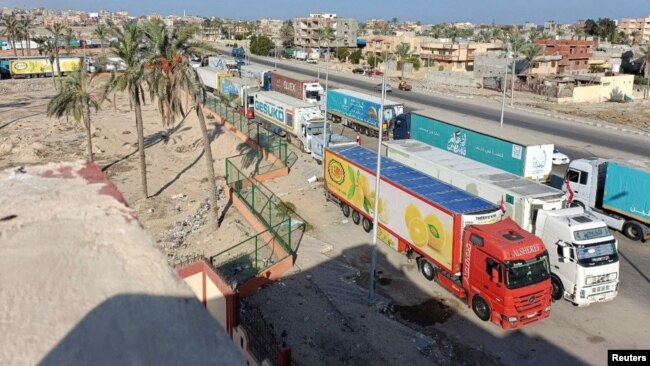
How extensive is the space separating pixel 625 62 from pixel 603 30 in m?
63.2

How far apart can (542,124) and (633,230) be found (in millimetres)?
31432

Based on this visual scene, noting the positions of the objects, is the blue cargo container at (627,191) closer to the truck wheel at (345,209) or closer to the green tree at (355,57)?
the truck wheel at (345,209)

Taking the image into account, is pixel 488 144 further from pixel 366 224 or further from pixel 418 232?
pixel 418 232

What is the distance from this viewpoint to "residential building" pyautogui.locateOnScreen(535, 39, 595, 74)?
317 feet

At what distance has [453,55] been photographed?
360 ft

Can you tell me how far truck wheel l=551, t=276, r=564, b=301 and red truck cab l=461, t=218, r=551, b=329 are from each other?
5.22 ft

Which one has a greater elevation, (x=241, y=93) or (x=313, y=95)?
(x=241, y=93)

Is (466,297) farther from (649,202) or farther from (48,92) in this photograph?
(48,92)

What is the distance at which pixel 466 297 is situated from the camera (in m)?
20.2

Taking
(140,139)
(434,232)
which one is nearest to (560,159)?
(434,232)

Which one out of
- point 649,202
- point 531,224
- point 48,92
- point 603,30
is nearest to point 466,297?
point 531,224

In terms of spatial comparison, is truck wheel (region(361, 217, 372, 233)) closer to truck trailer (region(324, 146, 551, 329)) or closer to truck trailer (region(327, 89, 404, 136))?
truck trailer (region(324, 146, 551, 329))

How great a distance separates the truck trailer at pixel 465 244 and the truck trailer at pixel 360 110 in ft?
69.3

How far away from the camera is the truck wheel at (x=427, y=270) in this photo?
21759 millimetres
